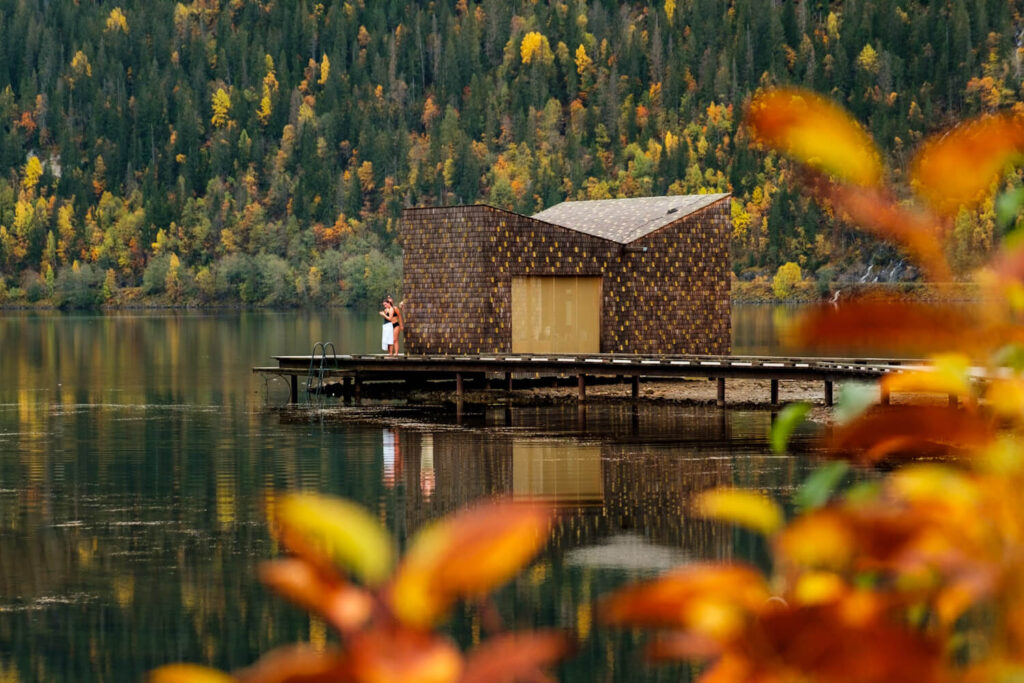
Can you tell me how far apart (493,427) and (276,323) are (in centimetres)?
6575

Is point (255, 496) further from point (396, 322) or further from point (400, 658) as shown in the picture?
point (400, 658)

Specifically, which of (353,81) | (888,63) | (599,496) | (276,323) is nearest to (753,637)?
(599,496)

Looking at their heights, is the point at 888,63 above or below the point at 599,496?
above

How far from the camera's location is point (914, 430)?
2.24 metres


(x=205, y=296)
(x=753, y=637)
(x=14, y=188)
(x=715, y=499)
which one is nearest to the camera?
(x=753, y=637)

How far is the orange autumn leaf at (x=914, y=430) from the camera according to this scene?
217 cm

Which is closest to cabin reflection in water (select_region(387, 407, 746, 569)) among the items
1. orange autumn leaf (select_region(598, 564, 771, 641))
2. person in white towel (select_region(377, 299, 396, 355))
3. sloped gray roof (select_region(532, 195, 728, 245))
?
person in white towel (select_region(377, 299, 396, 355))

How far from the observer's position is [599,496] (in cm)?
1869

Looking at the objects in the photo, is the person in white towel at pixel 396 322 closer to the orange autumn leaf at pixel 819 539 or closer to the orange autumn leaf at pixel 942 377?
the orange autumn leaf at pixel 942 377

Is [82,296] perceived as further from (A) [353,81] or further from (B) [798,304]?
(B) [798,304]

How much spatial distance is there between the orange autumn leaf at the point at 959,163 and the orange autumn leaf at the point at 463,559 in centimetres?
66

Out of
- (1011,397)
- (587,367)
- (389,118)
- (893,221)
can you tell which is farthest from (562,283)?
(389,118)

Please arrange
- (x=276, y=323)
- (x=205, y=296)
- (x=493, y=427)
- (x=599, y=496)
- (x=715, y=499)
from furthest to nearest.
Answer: (x=205, y=296)
(x=276, y=323)
(x=493, y=427)
(x=599, y=496)
(x=715, y=499)

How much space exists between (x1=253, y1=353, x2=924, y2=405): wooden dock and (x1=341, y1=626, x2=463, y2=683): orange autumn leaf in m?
25.0
